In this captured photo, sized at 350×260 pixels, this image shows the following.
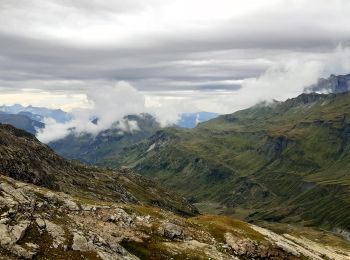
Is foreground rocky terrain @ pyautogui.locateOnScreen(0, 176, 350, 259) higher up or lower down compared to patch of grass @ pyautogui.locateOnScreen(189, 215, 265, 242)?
higher up

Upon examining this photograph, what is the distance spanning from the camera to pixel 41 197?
73.6 metres

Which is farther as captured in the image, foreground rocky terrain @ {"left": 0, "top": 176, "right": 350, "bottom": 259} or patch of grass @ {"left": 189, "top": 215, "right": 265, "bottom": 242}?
patch of grass @ {"left": 189, "top": 215, "right": 265, "bottom": 242}

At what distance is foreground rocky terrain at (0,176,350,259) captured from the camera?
58031 mm

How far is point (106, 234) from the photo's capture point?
6862 centimetres

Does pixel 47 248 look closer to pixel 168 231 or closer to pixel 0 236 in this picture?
pixel 0 236

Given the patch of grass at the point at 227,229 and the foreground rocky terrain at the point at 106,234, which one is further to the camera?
the patch of grass at the point at 227,229

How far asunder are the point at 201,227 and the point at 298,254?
22114 mm

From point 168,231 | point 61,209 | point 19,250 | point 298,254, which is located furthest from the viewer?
point 298,254

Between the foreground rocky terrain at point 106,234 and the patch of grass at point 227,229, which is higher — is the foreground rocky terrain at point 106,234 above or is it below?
above

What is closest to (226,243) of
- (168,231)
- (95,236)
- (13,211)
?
(168,231)

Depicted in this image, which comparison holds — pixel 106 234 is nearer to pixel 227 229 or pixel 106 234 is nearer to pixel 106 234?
pixel 106 234

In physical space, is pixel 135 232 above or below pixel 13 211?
below

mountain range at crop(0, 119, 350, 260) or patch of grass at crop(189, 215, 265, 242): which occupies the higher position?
mountain range at crop(0, 119, 350, 260)

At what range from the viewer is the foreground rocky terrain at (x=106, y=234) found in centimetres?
5803
